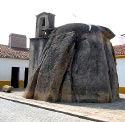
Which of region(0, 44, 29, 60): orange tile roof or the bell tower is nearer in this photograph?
the bell tower

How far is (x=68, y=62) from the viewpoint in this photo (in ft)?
35.6

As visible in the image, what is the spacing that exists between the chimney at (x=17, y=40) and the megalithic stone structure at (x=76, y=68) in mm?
12252

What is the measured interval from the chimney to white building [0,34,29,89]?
2.33 feet

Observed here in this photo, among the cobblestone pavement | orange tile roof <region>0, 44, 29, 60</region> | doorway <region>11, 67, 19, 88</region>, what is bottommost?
the cobblestone pavement

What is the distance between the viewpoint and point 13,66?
20.0 metres

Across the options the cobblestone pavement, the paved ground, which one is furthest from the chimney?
the cobblestone pavement

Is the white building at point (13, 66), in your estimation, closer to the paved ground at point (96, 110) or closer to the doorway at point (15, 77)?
the doorway at point (15, 77)

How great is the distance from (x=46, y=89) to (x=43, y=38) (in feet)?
14.1

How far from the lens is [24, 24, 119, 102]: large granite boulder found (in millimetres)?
10180

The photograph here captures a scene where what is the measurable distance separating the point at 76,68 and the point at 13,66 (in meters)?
10.8

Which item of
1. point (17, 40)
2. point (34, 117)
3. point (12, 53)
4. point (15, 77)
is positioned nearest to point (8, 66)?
point (12, 53)

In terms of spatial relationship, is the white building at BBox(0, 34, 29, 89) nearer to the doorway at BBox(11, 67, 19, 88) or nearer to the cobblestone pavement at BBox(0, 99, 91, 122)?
the doorway at BBox(11, 67, 19, 88)

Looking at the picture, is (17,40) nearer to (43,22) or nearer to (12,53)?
(12,53)

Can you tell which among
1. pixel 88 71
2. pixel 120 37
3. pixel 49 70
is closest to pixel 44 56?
pixel 49 70
